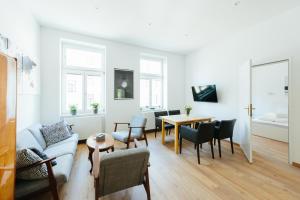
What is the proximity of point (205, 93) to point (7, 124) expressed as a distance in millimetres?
4557

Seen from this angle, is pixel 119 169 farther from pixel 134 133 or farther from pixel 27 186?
pixel 134 133

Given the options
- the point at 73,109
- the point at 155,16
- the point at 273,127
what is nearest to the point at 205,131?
the point at 155,16

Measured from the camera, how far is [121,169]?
152 centimetres

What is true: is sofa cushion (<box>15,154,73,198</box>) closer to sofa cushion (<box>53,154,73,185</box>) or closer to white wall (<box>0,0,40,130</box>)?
sofa cushion (<box>53,154,73,185</box>)

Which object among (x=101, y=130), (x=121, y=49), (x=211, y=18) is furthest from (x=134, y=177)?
(x=121, y=49)

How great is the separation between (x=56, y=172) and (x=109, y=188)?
71cm

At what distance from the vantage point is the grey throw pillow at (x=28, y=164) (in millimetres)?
1524

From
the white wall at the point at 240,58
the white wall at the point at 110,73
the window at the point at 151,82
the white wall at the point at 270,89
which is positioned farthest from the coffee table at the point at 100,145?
the white wall at the point at 270,89

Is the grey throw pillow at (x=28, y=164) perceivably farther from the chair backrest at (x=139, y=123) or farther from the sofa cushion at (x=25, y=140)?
the chair backrest at (x=139, y=123)

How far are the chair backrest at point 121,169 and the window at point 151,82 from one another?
3482 millimetres

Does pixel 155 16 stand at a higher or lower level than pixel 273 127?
higher

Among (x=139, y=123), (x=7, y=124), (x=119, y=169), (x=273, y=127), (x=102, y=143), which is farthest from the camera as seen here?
(x=273, y=127)

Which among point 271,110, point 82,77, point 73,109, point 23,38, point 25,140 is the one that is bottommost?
point 25,140

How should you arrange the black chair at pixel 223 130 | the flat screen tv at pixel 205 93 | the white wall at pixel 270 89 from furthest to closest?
1. the white wall at pixel 270 89
2. the flat screen tv at pixel 205 93
3. the black chair at pixel 223 130
